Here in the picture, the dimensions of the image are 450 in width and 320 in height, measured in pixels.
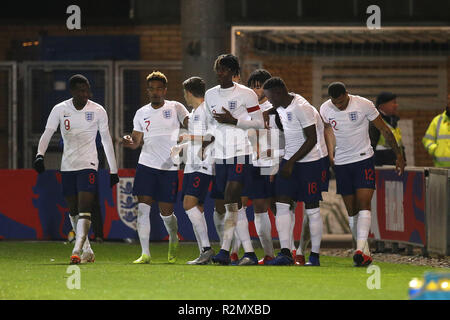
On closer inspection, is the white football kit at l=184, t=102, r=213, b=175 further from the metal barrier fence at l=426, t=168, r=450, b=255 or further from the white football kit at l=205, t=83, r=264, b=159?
the metal barrier fence at l=426, t=168, r=450, b=255

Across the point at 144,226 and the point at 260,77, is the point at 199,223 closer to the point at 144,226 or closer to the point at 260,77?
the point at 144,226

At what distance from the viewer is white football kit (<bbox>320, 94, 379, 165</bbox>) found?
12.1 meters

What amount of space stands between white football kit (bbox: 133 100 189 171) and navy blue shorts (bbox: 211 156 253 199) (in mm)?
865

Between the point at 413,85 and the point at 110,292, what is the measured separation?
41.6 feet

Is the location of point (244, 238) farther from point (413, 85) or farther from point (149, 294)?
point (413, 85)

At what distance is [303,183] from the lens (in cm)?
1205

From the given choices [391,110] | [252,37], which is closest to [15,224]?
[252,37]

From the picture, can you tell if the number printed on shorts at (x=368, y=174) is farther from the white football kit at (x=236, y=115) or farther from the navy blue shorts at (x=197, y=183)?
the navy blue shorts at (x=197, y=183)

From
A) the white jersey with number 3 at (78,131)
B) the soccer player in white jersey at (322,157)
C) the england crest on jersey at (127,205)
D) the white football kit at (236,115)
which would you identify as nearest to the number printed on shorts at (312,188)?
the soccer player in white jersey at (322,157)

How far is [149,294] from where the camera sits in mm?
9047

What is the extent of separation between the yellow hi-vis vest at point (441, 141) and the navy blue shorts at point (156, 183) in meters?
4.71

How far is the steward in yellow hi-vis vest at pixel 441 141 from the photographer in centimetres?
1583

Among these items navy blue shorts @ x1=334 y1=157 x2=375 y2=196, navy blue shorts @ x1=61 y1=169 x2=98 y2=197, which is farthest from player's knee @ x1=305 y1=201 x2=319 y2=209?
navy blue shorts @ x1=61 y1=169 x2=98 y2=197

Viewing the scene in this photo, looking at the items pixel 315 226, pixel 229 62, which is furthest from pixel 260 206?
pixel 229 62
